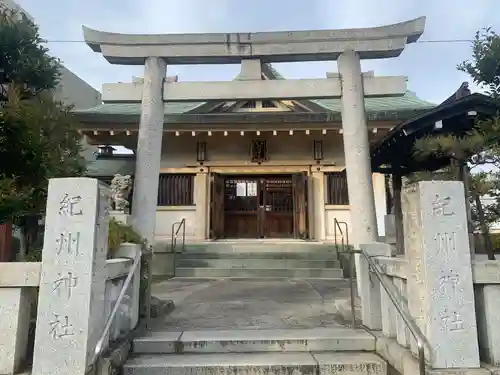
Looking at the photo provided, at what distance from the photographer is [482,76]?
5.64 m

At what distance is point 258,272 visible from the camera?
29.8ft

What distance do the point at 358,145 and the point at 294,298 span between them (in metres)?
2.93

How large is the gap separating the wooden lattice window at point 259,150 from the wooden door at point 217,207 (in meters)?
1.39

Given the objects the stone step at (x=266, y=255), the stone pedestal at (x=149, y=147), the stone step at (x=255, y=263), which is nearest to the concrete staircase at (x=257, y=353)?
the stone pedestal at (x=149, y=147)

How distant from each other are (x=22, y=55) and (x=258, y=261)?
673cm

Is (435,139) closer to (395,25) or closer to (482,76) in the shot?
(482,76)

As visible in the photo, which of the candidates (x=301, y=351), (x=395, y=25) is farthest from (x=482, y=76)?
(x=301, y=351)

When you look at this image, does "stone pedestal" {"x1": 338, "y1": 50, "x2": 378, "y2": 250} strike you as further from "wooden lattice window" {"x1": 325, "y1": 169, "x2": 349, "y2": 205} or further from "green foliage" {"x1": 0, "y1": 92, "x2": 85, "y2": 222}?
"wooden lattice window" {"x1": 325, "y1": 169, "x2": 349, "y2": 205}

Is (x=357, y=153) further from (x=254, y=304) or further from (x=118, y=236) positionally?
(x=118, y=236)

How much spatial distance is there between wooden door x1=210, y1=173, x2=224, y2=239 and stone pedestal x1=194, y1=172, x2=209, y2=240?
26cm

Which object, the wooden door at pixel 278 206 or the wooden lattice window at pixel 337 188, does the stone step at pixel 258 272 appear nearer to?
the wooden lattice window at pixel 337 188

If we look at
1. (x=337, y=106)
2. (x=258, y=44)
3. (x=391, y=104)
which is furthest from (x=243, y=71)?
(x=391, y=104)

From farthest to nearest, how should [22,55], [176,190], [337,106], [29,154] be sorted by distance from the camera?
[337,106] → [176,190] → [22,55] → [29,154]

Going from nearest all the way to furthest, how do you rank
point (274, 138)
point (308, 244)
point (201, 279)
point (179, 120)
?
point (201, 279), point (308, 244), point (179, 120), point (274, 138)
